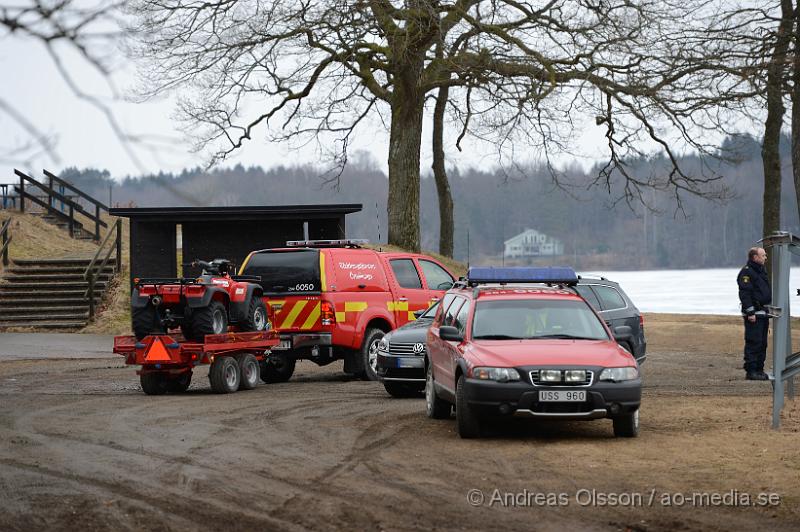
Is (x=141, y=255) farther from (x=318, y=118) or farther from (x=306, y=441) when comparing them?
(x=306, y=441)

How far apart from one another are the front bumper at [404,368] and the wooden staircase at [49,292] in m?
16.1

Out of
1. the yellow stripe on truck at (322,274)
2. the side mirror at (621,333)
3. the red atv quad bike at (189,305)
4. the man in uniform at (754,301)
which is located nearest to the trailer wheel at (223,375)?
the red atv quad bike at (189,305)

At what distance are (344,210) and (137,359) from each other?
1477 cm

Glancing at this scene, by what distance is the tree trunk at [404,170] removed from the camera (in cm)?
3669

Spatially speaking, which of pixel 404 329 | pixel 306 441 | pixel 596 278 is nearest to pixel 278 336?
pixel 404 329

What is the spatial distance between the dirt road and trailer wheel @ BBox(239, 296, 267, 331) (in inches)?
62.6

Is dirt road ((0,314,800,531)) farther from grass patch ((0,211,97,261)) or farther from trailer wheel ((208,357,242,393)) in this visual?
grass patch ((0,211,97,261))

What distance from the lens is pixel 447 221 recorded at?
46625mm

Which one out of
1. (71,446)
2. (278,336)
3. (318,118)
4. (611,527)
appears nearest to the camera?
(611,527)

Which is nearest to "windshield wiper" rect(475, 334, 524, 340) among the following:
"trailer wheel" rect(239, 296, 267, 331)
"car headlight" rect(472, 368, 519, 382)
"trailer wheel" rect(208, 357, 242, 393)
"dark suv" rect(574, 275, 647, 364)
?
"car headlight" rect(472, 368, 519, 382)

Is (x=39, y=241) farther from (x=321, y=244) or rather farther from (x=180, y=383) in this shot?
(x=180, y=383)

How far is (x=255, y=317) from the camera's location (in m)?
18.4

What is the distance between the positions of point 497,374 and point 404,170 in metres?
25.1
